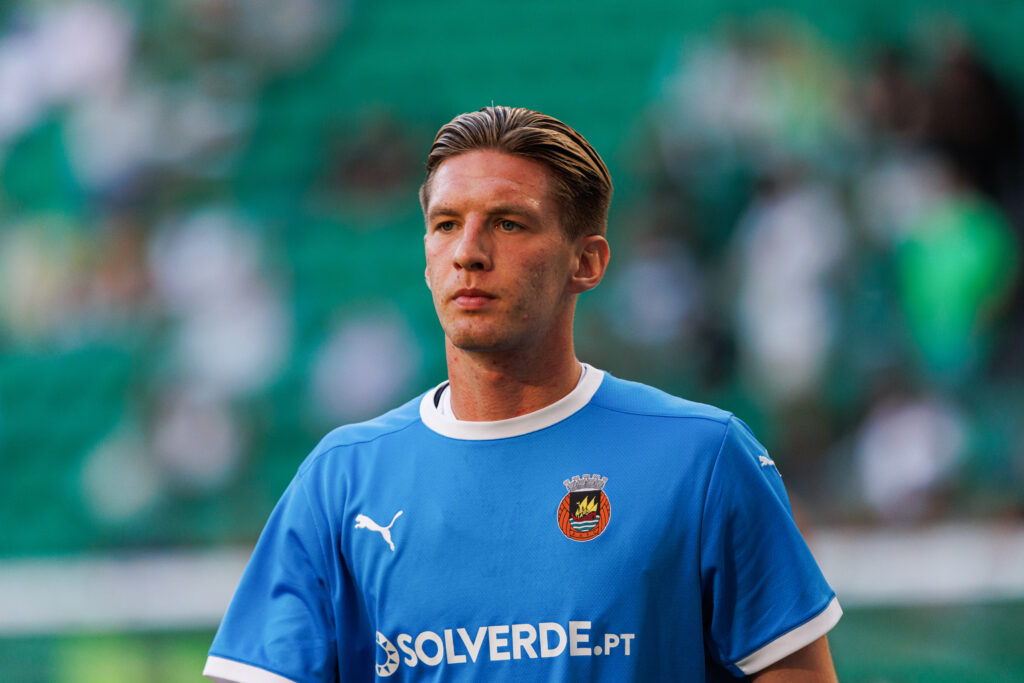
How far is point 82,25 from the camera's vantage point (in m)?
9.07

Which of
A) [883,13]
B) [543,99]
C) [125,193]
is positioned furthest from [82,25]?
[883,13]

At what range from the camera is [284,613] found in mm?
2037

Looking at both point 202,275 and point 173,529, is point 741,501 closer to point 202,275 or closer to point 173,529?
point 173,529

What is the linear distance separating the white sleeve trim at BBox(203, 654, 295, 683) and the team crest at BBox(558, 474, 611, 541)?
0.49 m

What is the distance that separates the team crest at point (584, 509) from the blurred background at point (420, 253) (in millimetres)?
4733

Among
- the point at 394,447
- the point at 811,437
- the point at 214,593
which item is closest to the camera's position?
the point at 394,447

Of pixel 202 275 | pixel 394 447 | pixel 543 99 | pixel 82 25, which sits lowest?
pixel 394 447

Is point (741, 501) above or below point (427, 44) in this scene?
below

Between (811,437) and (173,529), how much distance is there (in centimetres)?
379

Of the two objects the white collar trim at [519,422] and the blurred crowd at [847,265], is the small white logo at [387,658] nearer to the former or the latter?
the white collar trim at [519,422]

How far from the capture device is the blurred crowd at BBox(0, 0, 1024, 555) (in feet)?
25.1

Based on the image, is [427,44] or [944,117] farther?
[427,44]

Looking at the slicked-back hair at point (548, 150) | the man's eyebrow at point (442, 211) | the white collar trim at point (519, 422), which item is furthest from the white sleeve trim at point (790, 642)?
the man's eyebrow at point (442, 211)

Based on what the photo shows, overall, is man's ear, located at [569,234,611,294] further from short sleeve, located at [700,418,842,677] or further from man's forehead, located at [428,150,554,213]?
short sleeve, located at [700,418,842,677]
